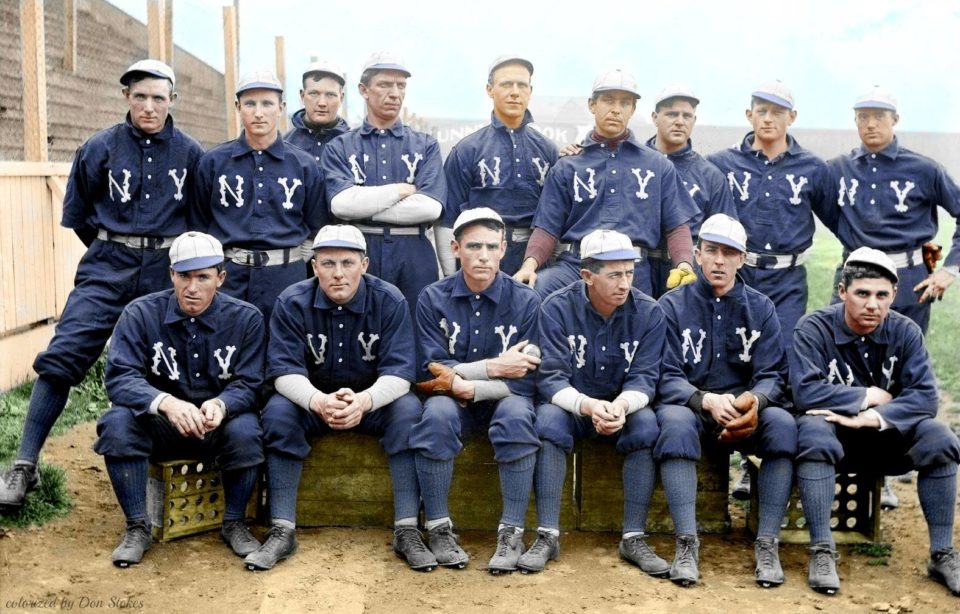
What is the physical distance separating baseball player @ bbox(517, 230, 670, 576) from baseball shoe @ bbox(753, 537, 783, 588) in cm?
42

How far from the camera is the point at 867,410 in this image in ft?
16.5

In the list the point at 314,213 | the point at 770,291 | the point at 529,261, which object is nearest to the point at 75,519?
the point at 314,213

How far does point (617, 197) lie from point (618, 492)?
1.67m

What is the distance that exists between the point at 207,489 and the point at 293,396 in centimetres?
69

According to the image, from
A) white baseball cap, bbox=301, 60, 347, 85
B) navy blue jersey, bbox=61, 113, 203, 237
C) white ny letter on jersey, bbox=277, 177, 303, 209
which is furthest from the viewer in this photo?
white baseball cap, bbox=301, 60, 347, 85

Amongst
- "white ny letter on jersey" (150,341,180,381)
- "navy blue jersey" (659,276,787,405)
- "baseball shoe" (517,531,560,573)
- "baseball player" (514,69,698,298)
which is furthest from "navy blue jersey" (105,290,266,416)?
"navy blue jersey" (659,276,787,405)

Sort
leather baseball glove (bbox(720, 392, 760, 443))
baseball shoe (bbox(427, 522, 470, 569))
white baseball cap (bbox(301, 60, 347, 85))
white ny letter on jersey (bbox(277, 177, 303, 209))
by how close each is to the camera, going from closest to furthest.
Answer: baseball shoe (bbox(427, 522, 470, 569)) < leather baseball glove (bbox(720, 392, 760, 443)) < white ny letter on jersey (bbox(277, 177, 303, 209)) < white baseball cap (bbox(301, 60, 347, 85))

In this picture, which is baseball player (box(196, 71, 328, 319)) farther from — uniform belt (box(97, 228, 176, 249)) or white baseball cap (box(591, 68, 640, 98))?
white baseball cap (box(591, 68, 640, 98))

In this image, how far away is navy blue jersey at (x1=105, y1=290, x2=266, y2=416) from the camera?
5121mm

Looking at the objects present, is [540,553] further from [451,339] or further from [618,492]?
[451,339]

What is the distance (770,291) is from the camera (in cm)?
638

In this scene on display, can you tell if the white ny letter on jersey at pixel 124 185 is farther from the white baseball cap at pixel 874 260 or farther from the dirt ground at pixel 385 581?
the white baseball cap at pixel 874 260

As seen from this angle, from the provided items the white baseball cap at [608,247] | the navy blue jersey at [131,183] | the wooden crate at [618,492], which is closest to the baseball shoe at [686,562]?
the wooden crate at [618,492]

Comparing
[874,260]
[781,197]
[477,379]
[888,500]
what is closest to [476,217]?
[477,379]
